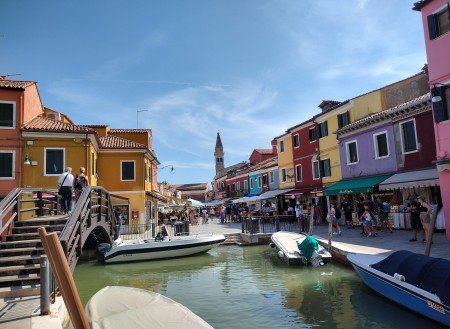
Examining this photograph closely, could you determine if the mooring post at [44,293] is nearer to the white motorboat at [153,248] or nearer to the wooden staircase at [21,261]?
the wooden staircase at [21,261]

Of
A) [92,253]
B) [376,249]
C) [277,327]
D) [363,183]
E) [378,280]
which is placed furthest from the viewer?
[363,183]

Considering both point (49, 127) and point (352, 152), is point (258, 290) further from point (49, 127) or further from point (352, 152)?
point (49, 127)

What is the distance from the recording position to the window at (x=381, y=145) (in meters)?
20.2

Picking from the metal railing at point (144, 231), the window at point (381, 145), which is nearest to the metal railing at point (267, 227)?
the metal railing at point (144, 231)

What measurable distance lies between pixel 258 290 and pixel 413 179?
34.6ft

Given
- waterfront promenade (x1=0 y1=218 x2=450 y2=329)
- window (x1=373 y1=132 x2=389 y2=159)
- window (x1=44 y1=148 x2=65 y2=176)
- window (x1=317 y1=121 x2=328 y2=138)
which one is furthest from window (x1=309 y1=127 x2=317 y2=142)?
window (x1=44 y1=148 x2=65 y2=176)

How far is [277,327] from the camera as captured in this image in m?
7.47

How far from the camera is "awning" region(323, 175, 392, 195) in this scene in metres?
19.5

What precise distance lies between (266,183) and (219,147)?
172 ft

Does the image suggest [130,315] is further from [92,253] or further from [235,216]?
[235,216]

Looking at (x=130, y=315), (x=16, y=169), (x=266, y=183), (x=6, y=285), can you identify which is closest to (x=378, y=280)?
(x=130, y=315)

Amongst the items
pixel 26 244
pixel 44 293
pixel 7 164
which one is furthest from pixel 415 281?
pixel 7 164

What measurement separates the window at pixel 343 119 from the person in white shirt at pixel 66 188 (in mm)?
18705

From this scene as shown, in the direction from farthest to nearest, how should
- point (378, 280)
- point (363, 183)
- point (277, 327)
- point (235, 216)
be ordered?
point (235, 216) → point (363, 183) → point (378, 280) → point (277, 327)
